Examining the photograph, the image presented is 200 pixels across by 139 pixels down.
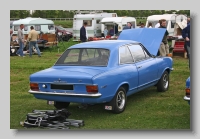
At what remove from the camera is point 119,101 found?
725 centimetres

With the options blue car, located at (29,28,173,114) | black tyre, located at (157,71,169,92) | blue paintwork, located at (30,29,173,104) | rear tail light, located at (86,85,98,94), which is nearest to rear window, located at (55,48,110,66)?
blue car, located at (29,28,173,114)

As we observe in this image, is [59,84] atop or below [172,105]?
atop

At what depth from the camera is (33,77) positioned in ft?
22.9

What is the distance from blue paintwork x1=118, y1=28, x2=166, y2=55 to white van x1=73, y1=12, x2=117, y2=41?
1764 centimetres

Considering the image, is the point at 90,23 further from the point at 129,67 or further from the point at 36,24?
the point at 129,67

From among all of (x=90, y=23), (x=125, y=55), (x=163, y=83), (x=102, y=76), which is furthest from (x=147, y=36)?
(x=90, y=23)

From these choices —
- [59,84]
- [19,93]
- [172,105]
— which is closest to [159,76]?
[172,105]

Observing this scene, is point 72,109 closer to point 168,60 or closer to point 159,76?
point 159,76

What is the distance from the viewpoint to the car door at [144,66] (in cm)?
789

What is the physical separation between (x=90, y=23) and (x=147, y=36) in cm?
1807

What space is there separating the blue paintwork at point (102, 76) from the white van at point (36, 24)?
17619 millimetres

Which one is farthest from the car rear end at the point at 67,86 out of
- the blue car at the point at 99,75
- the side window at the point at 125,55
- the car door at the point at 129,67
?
the side window at the point at 125,55

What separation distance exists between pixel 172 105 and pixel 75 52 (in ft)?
7.83

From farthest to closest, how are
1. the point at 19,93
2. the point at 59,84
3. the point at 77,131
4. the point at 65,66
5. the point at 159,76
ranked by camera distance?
1. the point at 19,93
2. the point at 159,76
3. the point at 65,66
4. the point at 59,84
5. the point at 77,131
